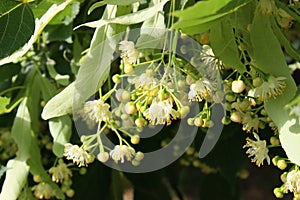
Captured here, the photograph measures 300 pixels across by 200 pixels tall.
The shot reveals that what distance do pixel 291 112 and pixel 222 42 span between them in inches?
4.3

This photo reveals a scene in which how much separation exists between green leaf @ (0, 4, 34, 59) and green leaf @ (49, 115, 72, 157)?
20 centimetres

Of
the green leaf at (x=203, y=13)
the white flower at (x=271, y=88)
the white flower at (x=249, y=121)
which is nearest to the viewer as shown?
the green leaf at (x=203, y=13)

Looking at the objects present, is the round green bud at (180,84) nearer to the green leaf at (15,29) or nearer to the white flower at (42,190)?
the green leaf at (15,29)

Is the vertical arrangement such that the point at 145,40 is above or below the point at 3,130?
above

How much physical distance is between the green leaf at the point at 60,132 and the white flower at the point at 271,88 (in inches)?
14.6

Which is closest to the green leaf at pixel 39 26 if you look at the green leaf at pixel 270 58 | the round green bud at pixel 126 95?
the round green bud at pixel 126 95

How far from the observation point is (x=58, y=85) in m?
1.10

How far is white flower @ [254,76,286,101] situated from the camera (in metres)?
0.70

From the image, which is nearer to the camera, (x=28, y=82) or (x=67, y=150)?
(x=67, y=150)

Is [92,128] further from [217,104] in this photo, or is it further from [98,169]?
[98,169]

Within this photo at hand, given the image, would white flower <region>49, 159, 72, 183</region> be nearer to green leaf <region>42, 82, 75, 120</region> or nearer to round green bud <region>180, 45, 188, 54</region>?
green leaf <region>42, 82, 75, 120</region>

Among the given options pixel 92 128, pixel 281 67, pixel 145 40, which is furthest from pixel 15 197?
pixel 281 67

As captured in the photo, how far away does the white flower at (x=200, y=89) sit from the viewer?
0.73 m

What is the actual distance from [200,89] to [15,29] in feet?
0.84
